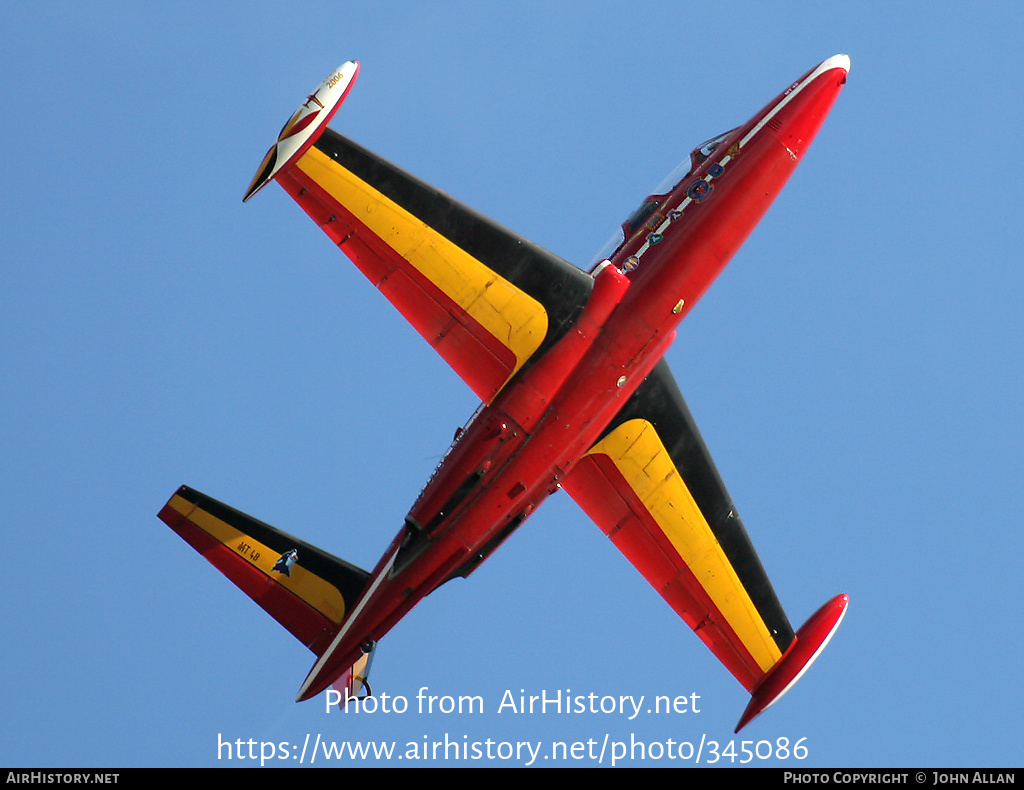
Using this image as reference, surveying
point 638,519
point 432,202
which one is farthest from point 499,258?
point 638,519

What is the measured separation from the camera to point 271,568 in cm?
2766

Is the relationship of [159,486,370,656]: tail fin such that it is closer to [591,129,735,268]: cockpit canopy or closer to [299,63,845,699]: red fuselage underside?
[299,63,845,699]: red fuselage underside

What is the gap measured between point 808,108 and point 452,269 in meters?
8.69

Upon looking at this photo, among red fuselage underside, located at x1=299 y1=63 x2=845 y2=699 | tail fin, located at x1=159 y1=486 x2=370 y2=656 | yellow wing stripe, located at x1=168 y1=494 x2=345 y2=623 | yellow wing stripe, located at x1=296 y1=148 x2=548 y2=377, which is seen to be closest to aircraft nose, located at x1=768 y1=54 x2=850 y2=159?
red fuselage underside, located at x1=299 y1=63 x2=845 y2=699

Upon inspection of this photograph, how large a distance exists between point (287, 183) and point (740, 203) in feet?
31.9

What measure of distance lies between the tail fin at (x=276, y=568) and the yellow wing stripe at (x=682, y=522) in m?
6.50

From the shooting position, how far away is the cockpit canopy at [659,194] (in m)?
27.4

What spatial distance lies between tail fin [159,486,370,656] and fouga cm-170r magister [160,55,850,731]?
32 millimetres

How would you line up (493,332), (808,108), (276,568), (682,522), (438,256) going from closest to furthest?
(438,256), (493,332), (808,108), (276,568), (682,522)

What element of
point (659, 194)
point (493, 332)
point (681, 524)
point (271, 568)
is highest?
point (659, 194)

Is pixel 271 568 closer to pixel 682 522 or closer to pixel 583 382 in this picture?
pixel 583 382

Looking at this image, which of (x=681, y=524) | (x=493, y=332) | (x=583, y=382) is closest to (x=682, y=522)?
(x=681, y=524)

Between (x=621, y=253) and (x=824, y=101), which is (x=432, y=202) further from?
(x=824, y=101)

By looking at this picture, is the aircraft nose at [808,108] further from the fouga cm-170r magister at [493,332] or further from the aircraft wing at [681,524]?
the aircraft wing at [681,524]
